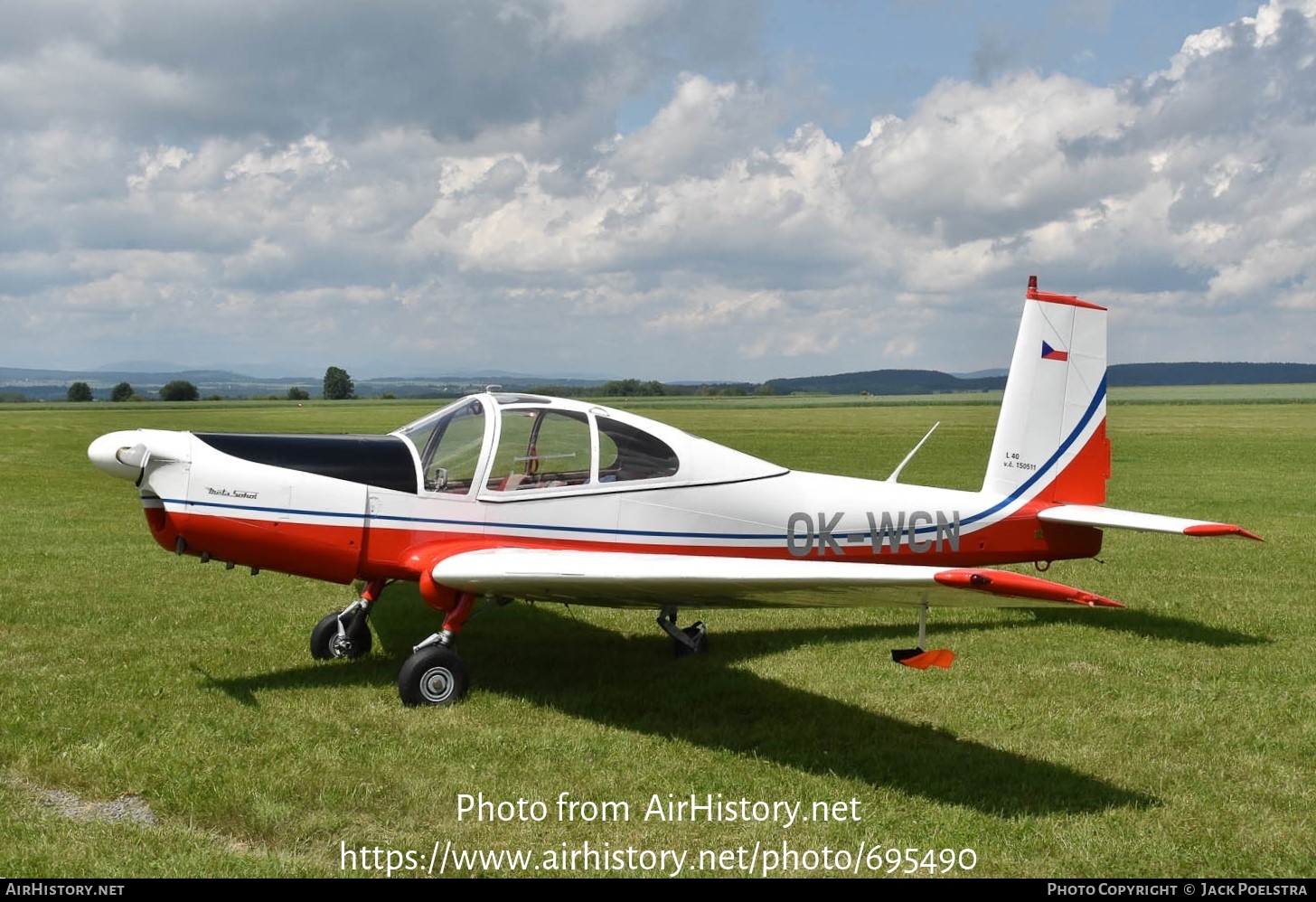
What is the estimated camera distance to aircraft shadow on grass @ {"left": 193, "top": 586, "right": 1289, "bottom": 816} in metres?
5.27

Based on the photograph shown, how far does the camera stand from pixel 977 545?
7988 mm

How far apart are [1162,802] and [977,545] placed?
10.4 ft

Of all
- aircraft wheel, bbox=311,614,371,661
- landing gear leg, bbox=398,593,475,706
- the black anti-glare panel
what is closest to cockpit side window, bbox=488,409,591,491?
the black anti-glare panel

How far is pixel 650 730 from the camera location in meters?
6.05

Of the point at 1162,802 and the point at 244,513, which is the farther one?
the point at 244,513

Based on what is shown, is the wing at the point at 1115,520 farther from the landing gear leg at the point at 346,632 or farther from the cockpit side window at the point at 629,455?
the landing gear leg at the point at 346,632

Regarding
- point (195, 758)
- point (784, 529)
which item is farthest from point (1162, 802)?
point (195, 758)

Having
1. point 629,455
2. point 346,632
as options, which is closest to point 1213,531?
point 629,455

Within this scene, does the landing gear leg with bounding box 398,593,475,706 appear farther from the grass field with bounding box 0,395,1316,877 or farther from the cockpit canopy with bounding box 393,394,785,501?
the cockpit canopy with bounding box 393,394,785,501

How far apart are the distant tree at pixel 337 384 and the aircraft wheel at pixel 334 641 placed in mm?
80583

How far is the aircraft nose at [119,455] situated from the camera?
6148 millimetres

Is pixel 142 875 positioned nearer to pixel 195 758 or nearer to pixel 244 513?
pixel 195 758

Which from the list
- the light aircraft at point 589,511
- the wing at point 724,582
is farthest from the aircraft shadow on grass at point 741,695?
the wing at point 724,582

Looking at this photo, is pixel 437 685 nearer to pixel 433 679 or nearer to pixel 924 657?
pixel 433 679
